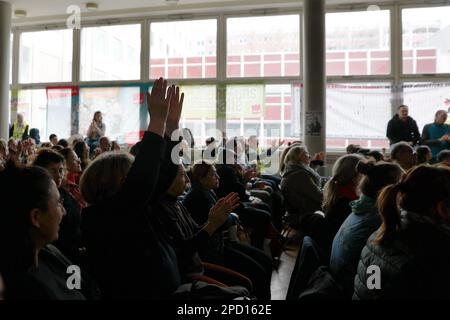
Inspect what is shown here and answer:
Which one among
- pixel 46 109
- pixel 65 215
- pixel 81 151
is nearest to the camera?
pixel 65 215

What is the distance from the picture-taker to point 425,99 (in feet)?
25.9

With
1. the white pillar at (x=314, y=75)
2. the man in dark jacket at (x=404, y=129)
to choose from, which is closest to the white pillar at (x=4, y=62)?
the white pillar at (x=314, y=75)

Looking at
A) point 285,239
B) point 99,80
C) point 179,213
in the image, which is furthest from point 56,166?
point 99,80

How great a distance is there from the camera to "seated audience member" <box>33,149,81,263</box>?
2092mm

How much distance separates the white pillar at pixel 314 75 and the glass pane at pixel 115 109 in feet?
12.4

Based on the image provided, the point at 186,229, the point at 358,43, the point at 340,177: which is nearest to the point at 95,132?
the point at 358,43

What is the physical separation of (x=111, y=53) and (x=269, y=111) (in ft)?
12.6

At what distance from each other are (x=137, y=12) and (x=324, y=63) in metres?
4.13

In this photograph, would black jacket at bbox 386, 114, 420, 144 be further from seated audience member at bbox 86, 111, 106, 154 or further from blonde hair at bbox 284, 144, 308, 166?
seated audience member at bbox 86, 111, 106, 154

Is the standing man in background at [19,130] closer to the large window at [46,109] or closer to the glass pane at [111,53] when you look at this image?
the large window at [46,109]

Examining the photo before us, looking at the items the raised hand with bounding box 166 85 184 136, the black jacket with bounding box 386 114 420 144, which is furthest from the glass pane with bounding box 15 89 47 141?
the raised hand with bounding box 166 85 184 136

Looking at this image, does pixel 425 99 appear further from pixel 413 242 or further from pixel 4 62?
pixel 4 62

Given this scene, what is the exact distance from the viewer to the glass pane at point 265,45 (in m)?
8.48

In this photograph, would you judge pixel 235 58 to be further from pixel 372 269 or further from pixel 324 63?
pixel 372 269
